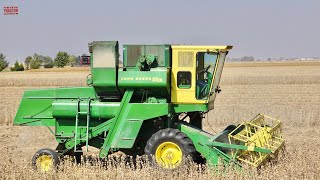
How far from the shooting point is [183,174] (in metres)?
7.77

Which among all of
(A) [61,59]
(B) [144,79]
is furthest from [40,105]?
(A) [61,59]

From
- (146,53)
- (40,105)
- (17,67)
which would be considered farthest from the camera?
(17,67)

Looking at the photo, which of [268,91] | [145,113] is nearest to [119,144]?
[145,113]

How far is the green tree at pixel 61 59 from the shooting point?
91.6 m

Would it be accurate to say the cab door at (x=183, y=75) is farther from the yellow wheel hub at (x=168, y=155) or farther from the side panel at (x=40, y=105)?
the side panel at (x=40, y=105)

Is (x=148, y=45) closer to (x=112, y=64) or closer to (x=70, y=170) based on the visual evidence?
(x=112, y=64)

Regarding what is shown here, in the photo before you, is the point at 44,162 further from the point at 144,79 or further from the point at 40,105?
the point at 144,79

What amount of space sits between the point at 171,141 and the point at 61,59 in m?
86.2

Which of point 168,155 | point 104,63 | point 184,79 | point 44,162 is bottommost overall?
point 44,162

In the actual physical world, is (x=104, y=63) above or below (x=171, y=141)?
above

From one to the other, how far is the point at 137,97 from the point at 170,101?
23.8 inches

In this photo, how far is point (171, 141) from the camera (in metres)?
8.42

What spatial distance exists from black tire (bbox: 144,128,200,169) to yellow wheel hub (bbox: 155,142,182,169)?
3 centimetres

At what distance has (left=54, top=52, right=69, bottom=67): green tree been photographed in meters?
91.6
